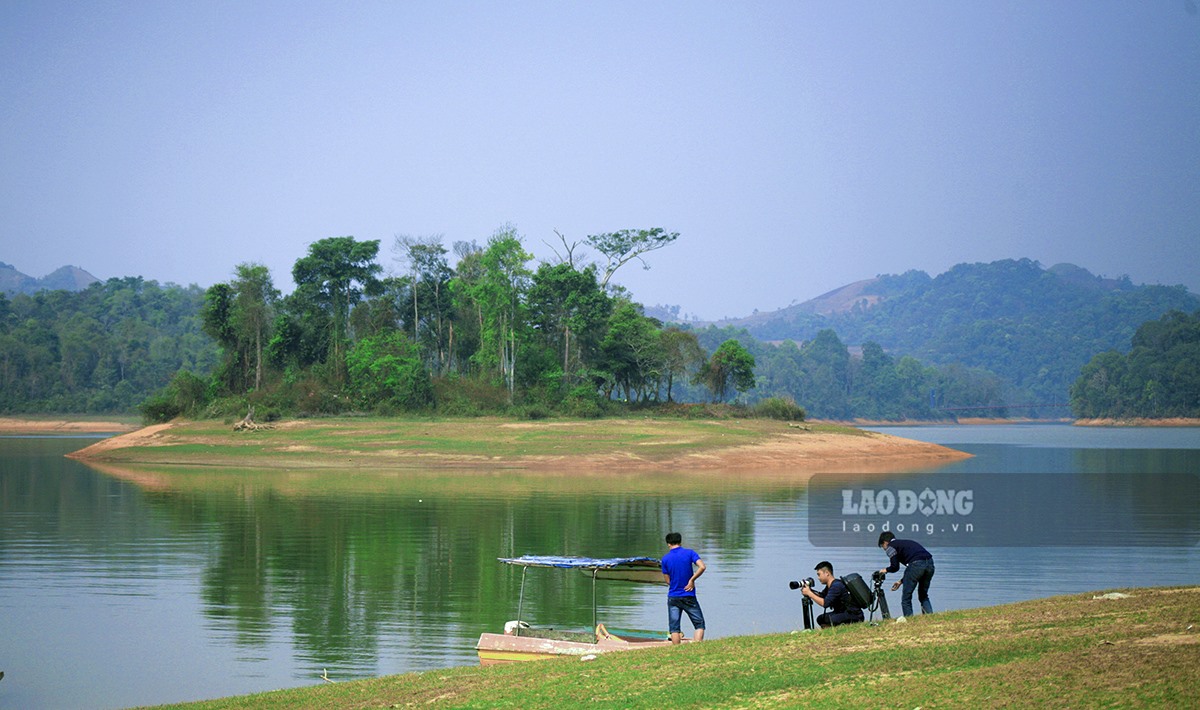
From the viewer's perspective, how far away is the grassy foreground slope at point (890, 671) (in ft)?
36.1

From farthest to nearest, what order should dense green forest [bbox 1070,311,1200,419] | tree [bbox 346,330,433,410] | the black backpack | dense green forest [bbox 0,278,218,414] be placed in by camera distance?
dense green forest [bbox 1070,311,1200,419] → dense green forest [bbox 0,278,218,414] → tree [bbox 346,330,433,410] → the black backpack

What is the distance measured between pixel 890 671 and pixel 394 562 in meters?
18.5

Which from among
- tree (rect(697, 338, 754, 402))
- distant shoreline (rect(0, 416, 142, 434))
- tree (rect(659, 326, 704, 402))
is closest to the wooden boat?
tree (rect(659, 326, 704, 402))

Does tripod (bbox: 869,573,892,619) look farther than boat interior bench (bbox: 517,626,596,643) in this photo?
No

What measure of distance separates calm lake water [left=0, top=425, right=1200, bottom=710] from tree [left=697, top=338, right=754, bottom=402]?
31.2 m

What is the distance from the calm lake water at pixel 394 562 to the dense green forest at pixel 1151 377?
119 metres

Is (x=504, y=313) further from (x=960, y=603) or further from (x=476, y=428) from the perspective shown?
(x=960, y=603)

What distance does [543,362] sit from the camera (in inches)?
3393

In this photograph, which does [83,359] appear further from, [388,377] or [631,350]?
[631,350]

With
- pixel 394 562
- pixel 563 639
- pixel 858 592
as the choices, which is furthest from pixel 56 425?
pixel 858 592

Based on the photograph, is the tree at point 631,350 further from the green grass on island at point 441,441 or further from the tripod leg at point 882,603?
the tripod leg at point 882,603

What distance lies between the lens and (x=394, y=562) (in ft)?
94.5

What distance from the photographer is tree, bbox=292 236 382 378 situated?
288 ft

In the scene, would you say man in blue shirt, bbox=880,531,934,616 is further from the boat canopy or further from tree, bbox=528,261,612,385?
tree, bbox=528,261,612,385
